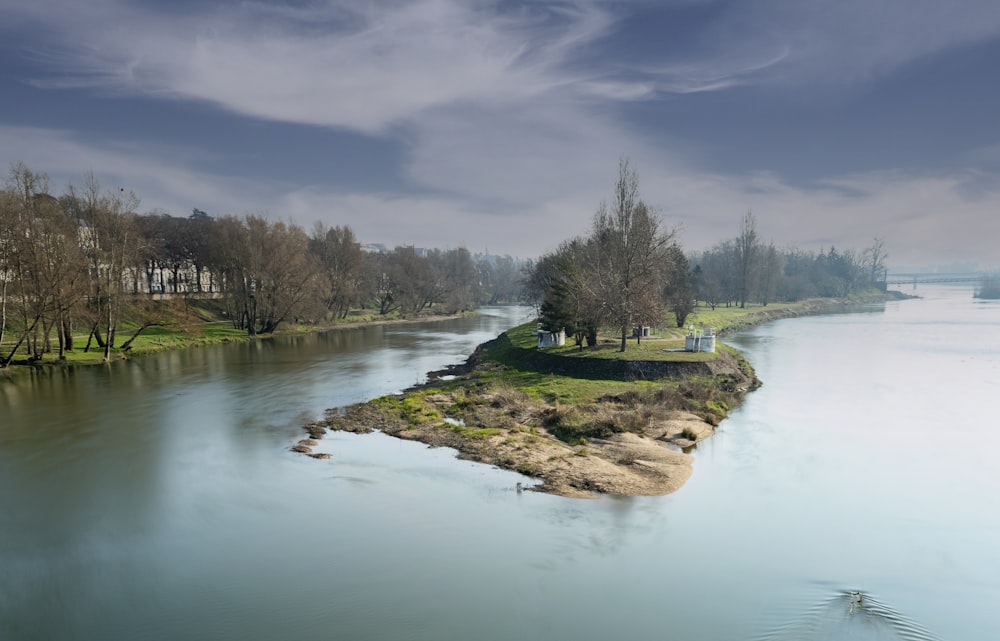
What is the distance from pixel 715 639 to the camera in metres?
10.5

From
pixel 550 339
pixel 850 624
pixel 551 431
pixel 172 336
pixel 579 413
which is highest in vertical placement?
pixel 550 339

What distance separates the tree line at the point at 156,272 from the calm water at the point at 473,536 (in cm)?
1599

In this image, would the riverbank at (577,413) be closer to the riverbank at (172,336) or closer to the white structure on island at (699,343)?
the white structure on island at (699,343)

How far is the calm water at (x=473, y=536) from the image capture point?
1116cm

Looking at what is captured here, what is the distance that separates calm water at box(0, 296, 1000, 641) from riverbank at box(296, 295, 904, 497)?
3.65ft

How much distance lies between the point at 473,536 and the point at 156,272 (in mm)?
86157

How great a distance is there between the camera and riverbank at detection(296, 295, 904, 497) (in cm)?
1920

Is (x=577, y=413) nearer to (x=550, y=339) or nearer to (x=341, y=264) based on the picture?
(x=550, y=339)

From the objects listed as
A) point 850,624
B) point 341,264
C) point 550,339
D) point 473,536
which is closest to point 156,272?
point 341,264

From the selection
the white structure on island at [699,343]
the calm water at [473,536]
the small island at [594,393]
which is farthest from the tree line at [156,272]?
the white structure on island at [699,343]

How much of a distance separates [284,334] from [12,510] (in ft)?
171

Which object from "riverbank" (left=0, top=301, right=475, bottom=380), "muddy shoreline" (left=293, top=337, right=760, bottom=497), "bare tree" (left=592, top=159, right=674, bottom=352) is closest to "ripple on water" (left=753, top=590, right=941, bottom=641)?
"muddy shoreline" (left=293, top=337, right=760, bottom=497)

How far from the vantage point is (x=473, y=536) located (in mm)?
14664

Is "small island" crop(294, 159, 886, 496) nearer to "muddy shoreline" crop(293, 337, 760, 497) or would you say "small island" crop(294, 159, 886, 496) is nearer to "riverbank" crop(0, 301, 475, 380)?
"muddy shoreline" crop(293, 337, 760, 497)
